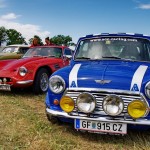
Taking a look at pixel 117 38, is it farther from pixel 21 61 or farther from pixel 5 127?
pixel 21 61

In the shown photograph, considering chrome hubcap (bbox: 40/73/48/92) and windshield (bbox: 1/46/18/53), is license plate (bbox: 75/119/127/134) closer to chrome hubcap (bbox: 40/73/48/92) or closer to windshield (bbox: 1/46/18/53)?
chrome hubcap (bbox: 40/73/48/92)

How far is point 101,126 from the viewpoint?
423 centimetres

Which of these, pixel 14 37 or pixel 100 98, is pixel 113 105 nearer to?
pixel 100 98

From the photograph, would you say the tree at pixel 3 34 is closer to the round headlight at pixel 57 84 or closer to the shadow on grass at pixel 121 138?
the round headlight at pixel 57 84

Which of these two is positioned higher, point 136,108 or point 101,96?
point 101,96

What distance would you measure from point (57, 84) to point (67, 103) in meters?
0.35

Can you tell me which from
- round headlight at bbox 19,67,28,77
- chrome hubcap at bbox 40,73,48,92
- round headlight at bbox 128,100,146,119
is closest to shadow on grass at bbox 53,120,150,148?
round headlight at bbox 128,100,146,119

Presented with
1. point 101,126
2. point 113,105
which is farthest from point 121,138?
point 113,105

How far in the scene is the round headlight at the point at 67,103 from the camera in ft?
14.5

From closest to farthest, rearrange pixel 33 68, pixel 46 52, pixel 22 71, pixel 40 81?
1. pixel 22 71
2. pixel 33 68
3. pixel 40 81
4. pixel 46 52

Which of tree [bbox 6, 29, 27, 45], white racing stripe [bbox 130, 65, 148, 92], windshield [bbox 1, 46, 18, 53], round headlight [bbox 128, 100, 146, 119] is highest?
tree [bbox 6, 29, 27, 45]

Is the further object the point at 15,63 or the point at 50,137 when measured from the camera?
the point at 15,63

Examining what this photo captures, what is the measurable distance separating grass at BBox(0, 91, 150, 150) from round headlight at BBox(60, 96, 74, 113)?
1.37 ft

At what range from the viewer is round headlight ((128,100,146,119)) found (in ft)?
13.4
